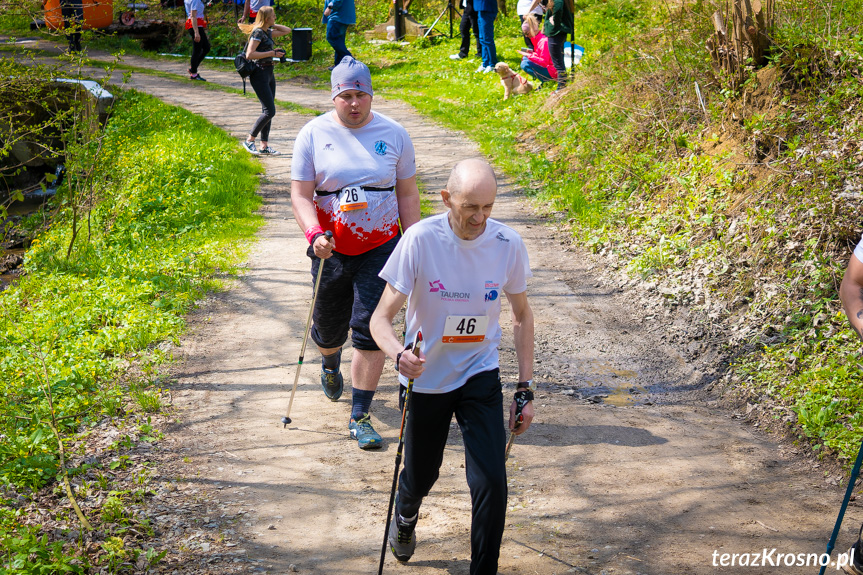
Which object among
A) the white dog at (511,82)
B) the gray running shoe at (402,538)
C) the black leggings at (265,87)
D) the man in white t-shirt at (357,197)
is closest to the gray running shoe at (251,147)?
the black leggings at (265,87)

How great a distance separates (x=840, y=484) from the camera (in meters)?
4.66

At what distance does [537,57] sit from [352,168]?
10.6 meters

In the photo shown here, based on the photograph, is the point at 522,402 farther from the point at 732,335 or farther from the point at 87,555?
the point at 732,335

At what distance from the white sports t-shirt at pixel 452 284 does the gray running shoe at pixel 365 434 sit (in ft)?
5.51

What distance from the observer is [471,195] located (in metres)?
3.27

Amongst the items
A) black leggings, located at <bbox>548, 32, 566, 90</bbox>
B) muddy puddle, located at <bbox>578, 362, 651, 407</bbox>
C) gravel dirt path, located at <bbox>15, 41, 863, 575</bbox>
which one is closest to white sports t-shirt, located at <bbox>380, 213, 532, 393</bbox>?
gravel dirt path, located at <bbox>15, 41, 863, 575</bbox>

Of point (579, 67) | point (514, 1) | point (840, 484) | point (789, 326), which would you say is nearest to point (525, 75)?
point (579, 67)

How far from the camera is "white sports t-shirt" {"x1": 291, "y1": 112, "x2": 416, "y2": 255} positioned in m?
4.86

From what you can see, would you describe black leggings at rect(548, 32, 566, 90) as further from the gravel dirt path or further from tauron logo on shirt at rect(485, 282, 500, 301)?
tauron logo on shirt at rect(485, 282, 500, 301)

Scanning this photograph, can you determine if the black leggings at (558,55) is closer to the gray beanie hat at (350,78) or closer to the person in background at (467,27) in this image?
the person in background at (467,27)

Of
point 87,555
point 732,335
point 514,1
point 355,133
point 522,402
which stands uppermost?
point 514,1

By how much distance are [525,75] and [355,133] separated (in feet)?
37.2
